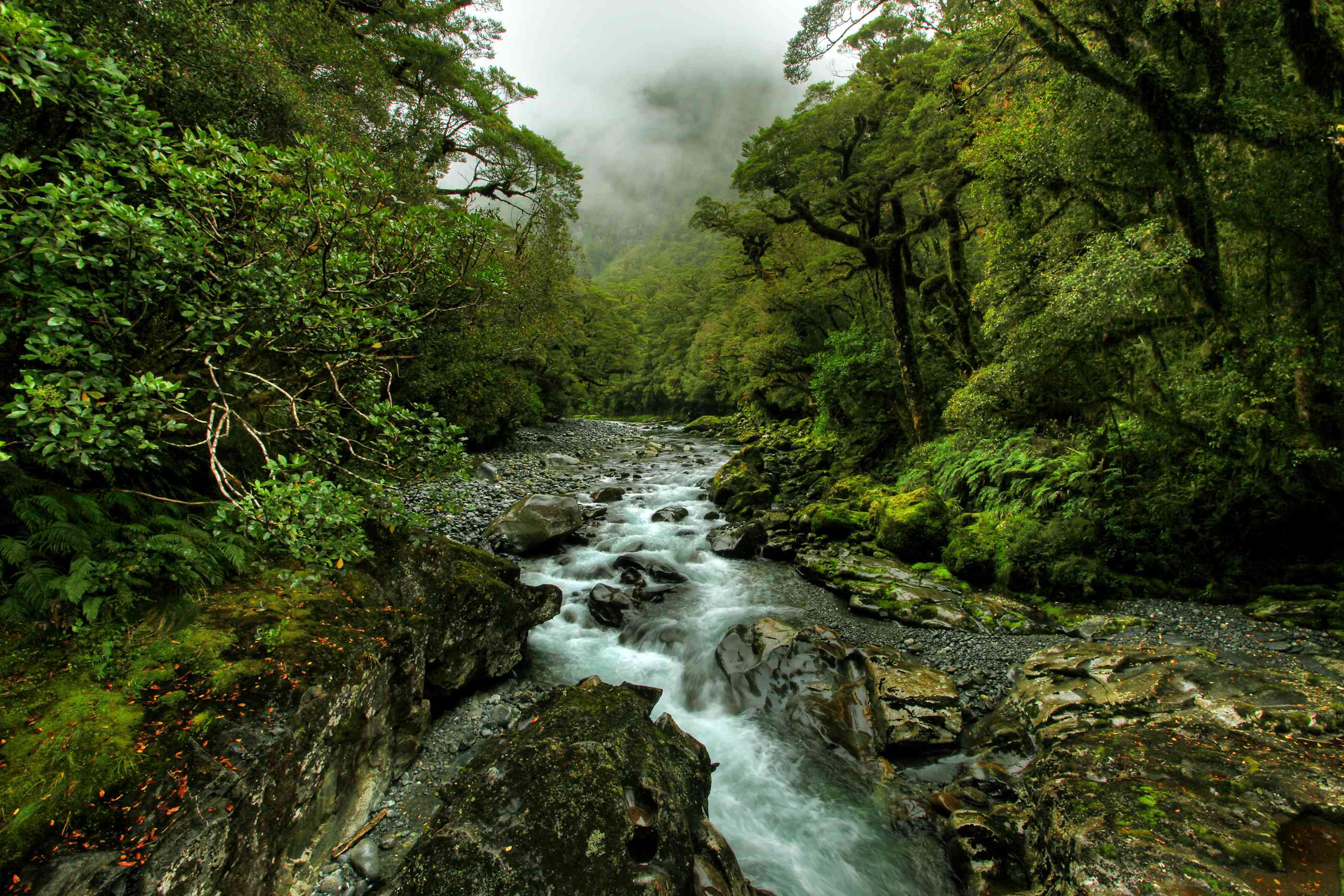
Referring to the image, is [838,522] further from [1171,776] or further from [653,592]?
[1171,776]

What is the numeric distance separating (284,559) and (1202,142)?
1361 centimetres

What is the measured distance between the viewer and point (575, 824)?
3775 millimetres

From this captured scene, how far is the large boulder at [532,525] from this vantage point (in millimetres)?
11305

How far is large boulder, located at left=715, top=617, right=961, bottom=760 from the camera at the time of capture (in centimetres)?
626

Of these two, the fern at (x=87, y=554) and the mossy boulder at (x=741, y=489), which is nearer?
the fern at (x=87, y=554)

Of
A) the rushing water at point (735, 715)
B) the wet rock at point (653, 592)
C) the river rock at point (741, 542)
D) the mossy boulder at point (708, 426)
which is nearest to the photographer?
the rushing water at point (735, 715)

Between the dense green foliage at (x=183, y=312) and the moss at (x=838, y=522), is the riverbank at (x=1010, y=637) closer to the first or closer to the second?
the dense green foliage at (x=183, y=312)

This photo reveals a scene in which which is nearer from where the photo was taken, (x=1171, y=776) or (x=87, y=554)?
(x=87, y=554)

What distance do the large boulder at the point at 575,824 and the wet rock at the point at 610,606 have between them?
4327 millimetres

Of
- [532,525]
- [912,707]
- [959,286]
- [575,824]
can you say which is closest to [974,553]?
[912,707]

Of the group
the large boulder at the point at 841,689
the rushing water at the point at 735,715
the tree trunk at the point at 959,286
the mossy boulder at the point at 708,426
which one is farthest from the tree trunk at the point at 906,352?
the mossy boulder at the point at 708,426

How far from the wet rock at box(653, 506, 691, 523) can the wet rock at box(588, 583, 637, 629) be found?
4842mm

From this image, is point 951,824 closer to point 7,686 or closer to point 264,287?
point 7,686

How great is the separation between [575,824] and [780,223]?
17.7 m
